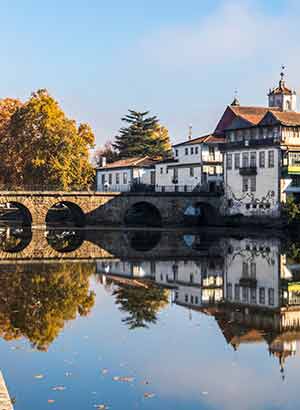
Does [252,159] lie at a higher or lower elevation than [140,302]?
higher

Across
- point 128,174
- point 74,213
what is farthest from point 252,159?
point 128,174

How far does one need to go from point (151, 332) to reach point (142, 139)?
85.4m

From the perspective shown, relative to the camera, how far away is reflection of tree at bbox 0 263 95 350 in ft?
64.7

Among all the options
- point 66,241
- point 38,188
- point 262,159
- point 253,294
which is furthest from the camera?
point 38,188

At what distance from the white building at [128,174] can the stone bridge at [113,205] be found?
30.9 feet

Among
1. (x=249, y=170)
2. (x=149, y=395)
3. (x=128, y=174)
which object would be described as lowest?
(x=149, y=395)

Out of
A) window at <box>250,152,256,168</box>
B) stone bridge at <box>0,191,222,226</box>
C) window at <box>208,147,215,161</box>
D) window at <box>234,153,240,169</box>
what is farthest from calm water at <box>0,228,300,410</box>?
window at <box>208,147,215,161</box>

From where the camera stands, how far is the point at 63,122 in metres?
78.3

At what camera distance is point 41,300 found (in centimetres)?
2431

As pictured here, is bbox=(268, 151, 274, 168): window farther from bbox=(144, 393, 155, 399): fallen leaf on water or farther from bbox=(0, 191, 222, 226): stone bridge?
bbox=(144, 393, 155, 399): fallen leaf on water

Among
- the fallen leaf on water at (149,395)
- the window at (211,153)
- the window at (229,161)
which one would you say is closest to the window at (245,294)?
the fallen leaf on water at (149,395)

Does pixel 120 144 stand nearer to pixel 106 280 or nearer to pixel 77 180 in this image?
pixel 77 180

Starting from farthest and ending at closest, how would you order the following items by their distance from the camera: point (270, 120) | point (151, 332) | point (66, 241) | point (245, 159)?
point (245, 159)
point (270, 120)
point (66, 241)
point (151, 332)

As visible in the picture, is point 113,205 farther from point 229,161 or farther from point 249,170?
point 249,170
